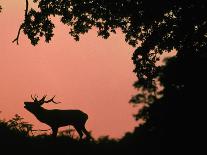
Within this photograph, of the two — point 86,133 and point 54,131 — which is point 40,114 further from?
point 86,133

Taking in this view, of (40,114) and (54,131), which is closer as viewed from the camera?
(54,131)

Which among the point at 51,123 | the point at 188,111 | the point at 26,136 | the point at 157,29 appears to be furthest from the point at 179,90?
the point at 26,136

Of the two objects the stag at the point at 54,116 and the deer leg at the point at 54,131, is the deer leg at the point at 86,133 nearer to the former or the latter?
the stag at the point at 54,116

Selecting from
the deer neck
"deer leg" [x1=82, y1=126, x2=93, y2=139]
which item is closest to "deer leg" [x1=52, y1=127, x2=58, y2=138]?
the deer neck

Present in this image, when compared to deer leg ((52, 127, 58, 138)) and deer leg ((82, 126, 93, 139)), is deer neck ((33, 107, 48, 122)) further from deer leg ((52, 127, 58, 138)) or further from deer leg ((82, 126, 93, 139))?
deer leg ((82, 126, 93, 139))

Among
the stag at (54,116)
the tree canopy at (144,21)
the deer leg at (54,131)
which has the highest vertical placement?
the tree canopy at (144,21)

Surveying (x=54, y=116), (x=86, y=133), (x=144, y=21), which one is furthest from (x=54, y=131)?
(x=144, y=21)

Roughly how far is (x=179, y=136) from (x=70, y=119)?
518 centimetres

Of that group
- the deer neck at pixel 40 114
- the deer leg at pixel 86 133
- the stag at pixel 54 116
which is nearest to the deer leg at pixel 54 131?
the stag at pixel 54 116

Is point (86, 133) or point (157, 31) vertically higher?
point (157, 31)

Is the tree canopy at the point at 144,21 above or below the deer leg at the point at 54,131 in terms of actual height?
above

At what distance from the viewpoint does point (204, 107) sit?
24000 mm

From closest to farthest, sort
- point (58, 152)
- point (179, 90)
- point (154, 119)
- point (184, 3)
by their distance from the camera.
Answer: point (58, 152), point (184, 3), point (179, 90), point (154, 119)

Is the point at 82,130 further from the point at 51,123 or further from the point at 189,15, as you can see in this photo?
the point at 189,15
